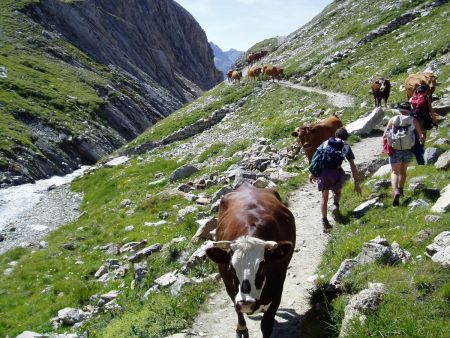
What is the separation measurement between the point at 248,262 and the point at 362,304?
6.66 feet

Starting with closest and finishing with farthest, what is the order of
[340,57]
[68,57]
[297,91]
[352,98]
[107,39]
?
[352,98]
[297,91]
[340,57]
[68,57]
[107,39]

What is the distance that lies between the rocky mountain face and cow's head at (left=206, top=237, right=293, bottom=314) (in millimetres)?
35357

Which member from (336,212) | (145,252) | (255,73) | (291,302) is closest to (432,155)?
(336,212)

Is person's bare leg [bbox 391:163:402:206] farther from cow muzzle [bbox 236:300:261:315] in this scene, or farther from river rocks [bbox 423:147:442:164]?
cow muzzle [bbox 236:300:261:315]

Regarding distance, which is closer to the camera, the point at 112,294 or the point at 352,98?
the point at 112,294

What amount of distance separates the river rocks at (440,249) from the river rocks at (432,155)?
18.4 ft

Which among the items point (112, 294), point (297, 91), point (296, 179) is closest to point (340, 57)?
point (297, 91)

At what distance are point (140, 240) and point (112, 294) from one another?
424 centimetres

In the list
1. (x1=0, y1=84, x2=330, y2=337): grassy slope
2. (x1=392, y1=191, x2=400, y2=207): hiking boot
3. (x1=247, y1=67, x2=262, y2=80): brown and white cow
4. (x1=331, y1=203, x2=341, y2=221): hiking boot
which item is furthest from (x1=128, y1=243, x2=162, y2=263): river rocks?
(x1=247, y1=67, x2=262, y2=80): brown and white cow

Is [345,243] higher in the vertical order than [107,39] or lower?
lower

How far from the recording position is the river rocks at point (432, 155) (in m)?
13.3

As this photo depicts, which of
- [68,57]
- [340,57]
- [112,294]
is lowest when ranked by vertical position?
[112,294]

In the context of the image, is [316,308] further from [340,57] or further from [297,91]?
[340,57]

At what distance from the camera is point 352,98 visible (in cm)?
3077
